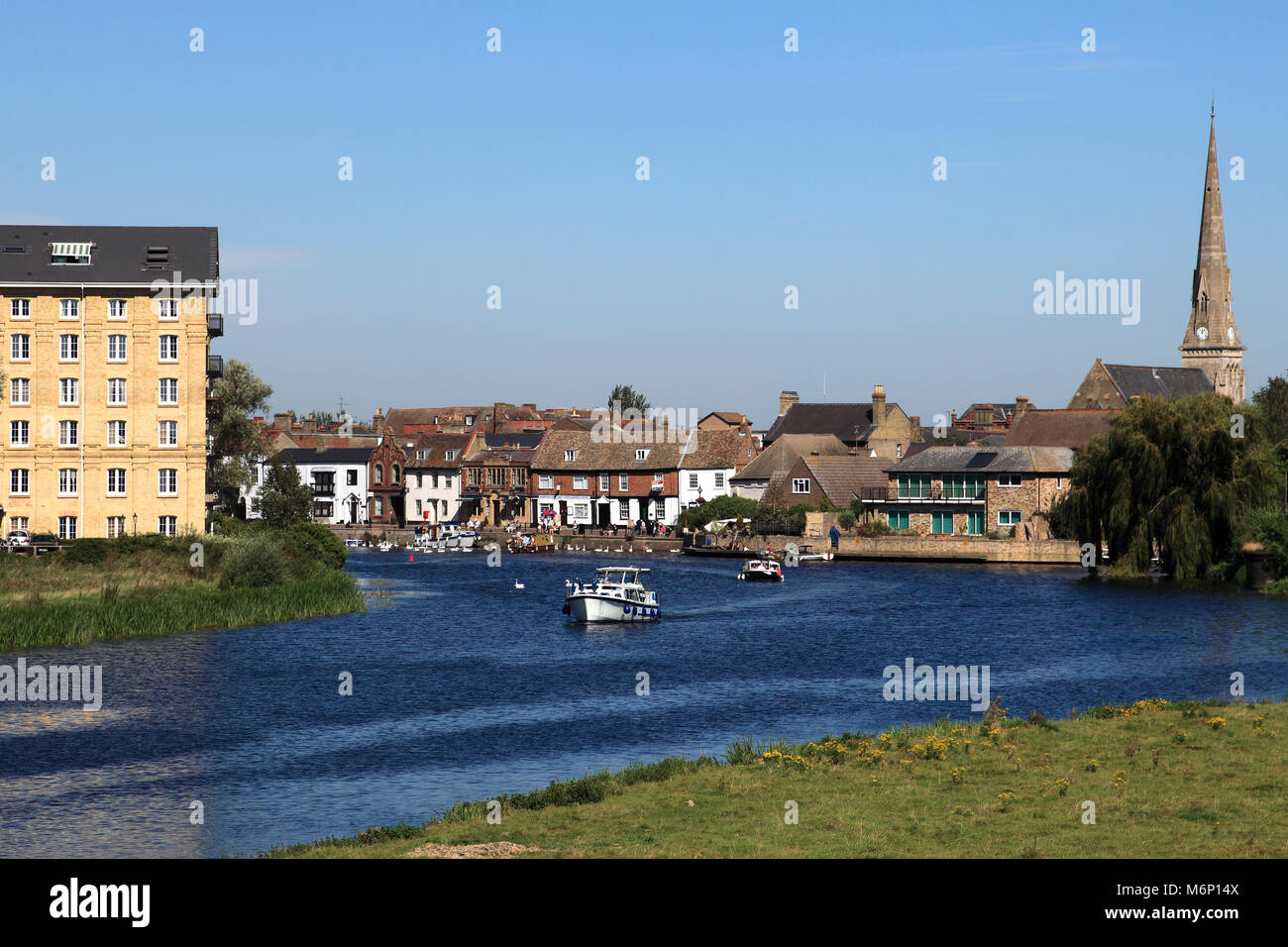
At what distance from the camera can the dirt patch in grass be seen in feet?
68.6

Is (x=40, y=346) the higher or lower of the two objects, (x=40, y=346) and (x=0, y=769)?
the higher

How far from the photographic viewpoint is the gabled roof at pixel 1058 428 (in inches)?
4798

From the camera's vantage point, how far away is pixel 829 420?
157m

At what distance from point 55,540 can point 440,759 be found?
49.9 m

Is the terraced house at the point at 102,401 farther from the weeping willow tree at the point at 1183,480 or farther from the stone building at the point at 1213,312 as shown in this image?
the stone building at the point at 1213,312

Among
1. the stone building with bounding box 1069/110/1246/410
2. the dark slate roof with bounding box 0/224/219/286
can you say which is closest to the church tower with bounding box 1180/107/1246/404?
the stone building with bounding box 1069/110/1246/410

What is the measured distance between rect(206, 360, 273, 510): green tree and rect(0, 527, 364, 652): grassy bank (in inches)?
1058

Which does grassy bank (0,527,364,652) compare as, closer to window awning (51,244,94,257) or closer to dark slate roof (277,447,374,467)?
window awning (51,244,94,257)

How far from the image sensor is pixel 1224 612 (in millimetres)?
67062

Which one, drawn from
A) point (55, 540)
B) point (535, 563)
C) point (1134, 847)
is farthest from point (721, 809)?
point (535, 563)

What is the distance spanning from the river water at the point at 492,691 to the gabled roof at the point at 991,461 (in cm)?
2932

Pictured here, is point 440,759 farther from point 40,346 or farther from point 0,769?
point 40,346

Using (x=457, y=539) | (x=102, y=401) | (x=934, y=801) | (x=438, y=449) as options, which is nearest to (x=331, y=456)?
(x=438, y=449)

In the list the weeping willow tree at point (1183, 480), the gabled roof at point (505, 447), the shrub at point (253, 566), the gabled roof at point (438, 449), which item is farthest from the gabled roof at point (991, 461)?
the shrub at point (253, 566)
